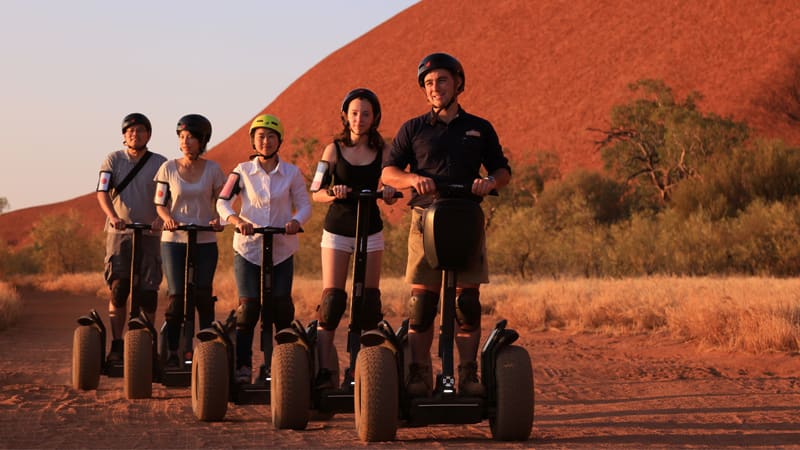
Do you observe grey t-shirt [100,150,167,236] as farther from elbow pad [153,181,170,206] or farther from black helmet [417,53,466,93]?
black helmet [417,53,466,93]

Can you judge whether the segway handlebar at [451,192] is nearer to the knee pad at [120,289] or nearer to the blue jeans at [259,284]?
the blue jeans at [259,284]

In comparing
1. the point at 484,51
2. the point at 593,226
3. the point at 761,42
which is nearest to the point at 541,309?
the point at 593,226

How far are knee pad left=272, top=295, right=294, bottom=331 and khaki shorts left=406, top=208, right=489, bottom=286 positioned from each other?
1736 mm

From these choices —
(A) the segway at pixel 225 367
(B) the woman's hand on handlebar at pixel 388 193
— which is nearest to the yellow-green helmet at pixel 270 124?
(A) the segway at pixel 225 367

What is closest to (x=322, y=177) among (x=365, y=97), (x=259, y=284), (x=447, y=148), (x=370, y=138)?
(x=370, y=138)

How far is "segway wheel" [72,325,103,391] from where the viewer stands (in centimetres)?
1022

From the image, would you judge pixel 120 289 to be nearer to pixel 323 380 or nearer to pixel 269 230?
pixel 269 230

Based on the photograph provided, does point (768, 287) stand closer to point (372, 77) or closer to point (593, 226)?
point (593, 226)

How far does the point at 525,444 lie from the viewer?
6805 millimetres

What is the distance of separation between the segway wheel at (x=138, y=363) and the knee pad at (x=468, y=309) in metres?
3.48

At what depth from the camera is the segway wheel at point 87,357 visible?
10219 millimetres

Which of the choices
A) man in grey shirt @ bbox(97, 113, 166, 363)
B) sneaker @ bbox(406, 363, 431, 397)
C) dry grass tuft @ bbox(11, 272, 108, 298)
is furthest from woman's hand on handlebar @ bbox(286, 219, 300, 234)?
dry grass tuft @ bbox(11, 272, 108, 298)

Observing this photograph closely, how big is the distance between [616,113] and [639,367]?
34.7 meters

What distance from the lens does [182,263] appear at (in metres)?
9.71
